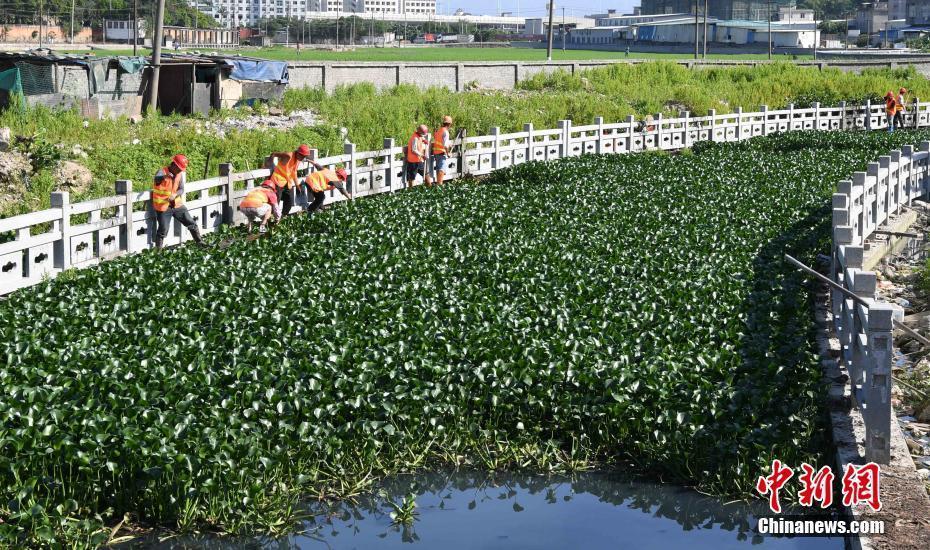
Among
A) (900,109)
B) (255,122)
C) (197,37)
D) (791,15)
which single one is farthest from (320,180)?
(791,15)

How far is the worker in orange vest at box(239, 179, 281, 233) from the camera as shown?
59.1 ft

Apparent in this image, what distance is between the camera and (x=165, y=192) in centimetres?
1694

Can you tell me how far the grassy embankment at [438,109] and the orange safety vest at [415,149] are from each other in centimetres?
472

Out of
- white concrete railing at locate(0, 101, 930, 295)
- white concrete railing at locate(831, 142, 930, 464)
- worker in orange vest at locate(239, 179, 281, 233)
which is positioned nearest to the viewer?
white concrete railing at locate(831, 142, 930, 464)

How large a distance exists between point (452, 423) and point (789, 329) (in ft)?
13.7

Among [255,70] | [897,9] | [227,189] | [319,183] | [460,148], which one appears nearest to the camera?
[227,189]

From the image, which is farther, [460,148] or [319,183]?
[460,148]

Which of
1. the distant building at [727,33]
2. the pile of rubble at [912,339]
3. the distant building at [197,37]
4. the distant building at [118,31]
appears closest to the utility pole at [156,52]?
the pile of rubble at [912,339]

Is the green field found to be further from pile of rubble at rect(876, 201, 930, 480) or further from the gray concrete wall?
pile of rubble at rect(876, 201, 930, 480)

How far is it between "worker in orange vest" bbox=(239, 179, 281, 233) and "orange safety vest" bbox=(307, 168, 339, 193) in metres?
1.22

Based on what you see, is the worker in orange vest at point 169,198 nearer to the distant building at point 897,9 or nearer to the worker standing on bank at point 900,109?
the worker standing on bank at point 900,109

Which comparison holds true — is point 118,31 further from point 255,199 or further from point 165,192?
point 165,192

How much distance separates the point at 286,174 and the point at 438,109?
19.2 metres

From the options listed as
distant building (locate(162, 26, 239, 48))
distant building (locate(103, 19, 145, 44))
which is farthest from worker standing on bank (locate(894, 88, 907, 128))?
distant building (locate(162, 26, 239, 48))
